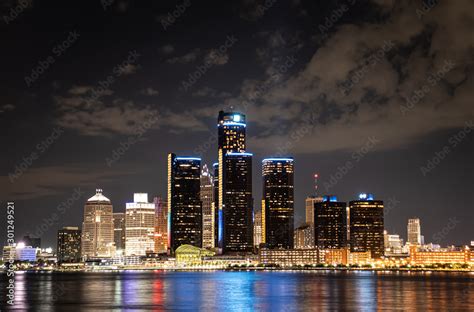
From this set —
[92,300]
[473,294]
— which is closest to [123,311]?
[92,300]

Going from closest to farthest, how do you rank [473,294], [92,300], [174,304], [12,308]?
1. [12,308]
2. [174,304]
3. [92,300]
4. [473,294]

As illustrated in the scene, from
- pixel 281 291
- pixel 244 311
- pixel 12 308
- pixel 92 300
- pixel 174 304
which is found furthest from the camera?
pixel 281 291

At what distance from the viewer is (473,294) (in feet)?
395

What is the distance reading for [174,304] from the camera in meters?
102

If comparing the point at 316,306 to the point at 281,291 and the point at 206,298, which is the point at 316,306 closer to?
the point at 206,298

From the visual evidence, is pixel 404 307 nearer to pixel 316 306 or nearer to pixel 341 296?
pixel 316 306

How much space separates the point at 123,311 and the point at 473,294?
205ft

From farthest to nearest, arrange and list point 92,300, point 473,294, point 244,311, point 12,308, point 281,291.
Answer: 1. point 281,291
2. point 473,294
3. point 92,300
4. point 12,308
5. point 244,311

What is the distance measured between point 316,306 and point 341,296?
65.4 feet

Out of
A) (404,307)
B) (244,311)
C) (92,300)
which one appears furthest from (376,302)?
(92,300)

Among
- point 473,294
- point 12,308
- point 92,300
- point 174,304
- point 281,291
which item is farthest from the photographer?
point 281,291

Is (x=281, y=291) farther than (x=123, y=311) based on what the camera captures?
Yes

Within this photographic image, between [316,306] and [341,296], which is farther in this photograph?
[341,296]

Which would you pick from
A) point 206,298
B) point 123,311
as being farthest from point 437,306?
point 123,311
